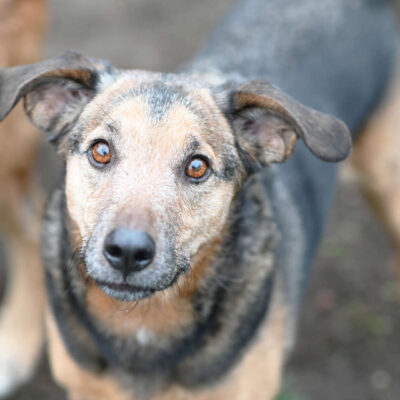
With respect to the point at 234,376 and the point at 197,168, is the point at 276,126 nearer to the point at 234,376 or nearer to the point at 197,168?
the point at 197,168

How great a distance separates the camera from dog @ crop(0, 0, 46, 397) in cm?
390

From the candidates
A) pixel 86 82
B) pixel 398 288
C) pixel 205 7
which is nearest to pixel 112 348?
pixel 86 82

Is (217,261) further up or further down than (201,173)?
further down

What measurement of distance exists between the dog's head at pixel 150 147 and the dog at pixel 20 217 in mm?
971

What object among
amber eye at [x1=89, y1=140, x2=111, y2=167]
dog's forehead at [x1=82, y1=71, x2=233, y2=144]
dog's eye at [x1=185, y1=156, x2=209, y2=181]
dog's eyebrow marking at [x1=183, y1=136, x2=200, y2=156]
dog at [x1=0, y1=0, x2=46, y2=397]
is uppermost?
dog's forehead at [x1=82, y1=71, x2=233, y2=144]

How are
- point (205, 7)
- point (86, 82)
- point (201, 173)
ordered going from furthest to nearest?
point (205, 7), point (86, 82), point (201, 173)

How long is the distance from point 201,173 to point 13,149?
1642mm

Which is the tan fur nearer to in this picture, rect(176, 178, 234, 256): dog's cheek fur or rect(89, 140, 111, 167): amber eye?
rect(176, 178, 234, 256): dog's cheek fur

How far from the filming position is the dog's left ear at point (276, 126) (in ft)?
9.07

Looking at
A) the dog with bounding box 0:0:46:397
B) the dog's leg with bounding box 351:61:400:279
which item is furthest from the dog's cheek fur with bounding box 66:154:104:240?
the dog's leg with bounding box 351:61:400:279

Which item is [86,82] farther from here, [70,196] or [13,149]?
[13,149]

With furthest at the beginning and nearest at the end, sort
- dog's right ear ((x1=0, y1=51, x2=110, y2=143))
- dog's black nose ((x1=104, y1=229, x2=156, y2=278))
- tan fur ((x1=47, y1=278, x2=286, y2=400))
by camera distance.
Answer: tan fur ((x1=47, y1=278, x2=286, y2=400)) → dog's right ear ((x1=0, y1=51, x2=110, y2=143)) → dog's black nose ((x1=104, y1=229, x2=156, y2=278))

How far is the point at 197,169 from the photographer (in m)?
2.83

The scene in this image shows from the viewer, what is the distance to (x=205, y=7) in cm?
774
